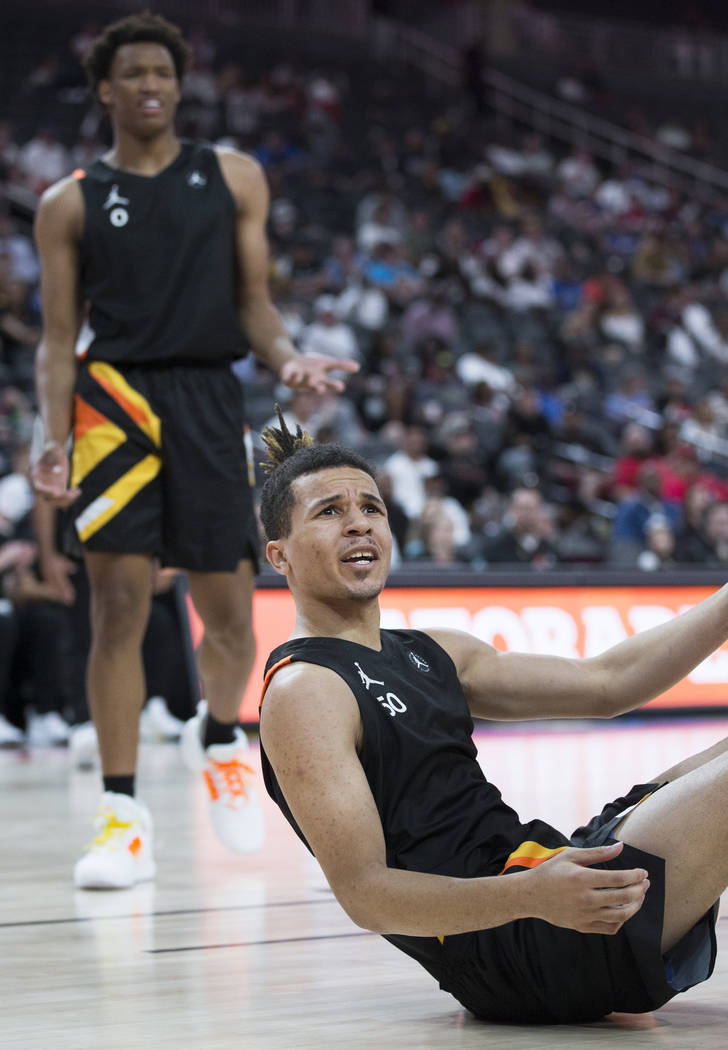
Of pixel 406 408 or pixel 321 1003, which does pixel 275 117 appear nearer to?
pixel 406 408

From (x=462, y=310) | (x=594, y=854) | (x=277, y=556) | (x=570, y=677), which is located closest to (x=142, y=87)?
(x=277, y=556)

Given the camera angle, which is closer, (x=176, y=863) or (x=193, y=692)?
(x=176, y=863)

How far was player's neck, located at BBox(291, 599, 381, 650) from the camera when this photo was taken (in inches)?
93.0

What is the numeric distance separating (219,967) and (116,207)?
6.62 feet

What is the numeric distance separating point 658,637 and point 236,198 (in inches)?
79.6

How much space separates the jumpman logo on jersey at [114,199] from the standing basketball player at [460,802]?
1653 millimetres

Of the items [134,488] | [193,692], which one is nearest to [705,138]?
[193,692]

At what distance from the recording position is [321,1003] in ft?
8.00

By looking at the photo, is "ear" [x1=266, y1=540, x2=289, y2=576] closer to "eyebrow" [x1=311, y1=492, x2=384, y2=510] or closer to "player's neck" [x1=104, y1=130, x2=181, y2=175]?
"eyebrow" [x1=311, y1=492, x2=384, y2=510]

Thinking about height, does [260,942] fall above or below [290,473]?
below

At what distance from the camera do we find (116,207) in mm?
3885

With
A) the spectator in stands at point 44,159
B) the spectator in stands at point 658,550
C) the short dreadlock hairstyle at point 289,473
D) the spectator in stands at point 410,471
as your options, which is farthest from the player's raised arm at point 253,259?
the spectator in stands at point 44,159

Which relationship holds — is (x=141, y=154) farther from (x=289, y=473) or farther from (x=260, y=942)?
(x=260, y=942)

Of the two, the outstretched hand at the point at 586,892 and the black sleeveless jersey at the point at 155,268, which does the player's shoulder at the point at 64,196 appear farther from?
the outstretched hand at the point at 586,892
